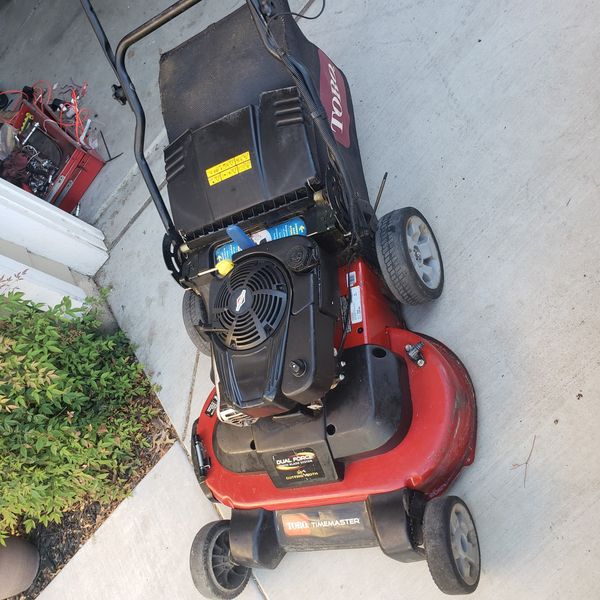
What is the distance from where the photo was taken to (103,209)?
3574mm

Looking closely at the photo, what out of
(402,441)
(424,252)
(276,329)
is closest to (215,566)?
(402,441)

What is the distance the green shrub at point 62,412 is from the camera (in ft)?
8.42

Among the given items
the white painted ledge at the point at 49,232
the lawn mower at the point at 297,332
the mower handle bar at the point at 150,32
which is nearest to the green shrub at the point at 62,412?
the white painted ledge at the point at 49,232

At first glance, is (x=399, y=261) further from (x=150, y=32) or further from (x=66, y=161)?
(x=66, y=161)

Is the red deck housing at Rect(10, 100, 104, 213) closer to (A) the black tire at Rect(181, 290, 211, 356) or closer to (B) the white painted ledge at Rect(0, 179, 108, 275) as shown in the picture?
(B) the white painted ledge at Rect(0, 179, 108, 275)

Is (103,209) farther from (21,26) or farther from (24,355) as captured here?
(21,26)

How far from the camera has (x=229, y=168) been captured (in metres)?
2.24

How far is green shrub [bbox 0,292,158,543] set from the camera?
2566mm

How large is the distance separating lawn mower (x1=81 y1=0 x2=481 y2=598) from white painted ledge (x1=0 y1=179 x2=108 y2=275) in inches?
37.7

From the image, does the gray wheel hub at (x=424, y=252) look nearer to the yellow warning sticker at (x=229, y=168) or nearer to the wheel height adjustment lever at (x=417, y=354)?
the wheel height adjustment lever at (x=417, y=354)

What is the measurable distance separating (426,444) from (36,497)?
5.15 ft

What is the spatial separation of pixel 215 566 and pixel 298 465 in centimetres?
62

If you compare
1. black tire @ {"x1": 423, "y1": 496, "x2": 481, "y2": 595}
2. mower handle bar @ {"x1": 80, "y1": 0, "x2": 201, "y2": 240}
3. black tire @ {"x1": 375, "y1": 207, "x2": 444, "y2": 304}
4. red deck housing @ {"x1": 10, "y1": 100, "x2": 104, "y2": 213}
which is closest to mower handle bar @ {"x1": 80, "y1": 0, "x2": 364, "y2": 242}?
mower handle bar @ {"x1": 80, "y1": 0, "x2": 201, "y2": 240}

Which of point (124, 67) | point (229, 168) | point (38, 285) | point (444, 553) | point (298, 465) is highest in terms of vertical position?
point (124, 67)
